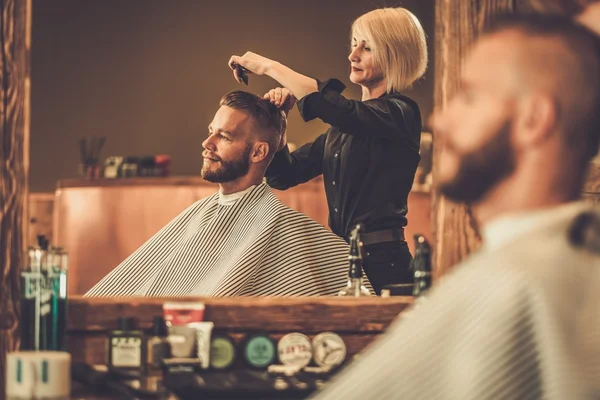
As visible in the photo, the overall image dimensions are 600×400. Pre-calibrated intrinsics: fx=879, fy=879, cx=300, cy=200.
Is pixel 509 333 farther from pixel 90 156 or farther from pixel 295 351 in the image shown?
pixel 90 156

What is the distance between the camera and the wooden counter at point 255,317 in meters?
2.06

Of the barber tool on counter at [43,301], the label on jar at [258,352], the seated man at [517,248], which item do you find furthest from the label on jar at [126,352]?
the seated man at [517,248]

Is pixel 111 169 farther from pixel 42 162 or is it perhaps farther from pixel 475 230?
pixel 475 230

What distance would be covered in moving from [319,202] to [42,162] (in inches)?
31.0

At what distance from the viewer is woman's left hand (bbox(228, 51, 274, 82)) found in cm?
250

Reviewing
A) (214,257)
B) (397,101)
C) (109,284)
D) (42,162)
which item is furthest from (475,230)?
(42,162)

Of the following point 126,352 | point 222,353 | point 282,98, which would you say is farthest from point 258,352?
point 282,98

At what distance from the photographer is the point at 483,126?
1360 millimetres

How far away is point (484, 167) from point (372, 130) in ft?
3.53

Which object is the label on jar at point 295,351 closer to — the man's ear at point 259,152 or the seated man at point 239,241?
the seated man at point 239,241

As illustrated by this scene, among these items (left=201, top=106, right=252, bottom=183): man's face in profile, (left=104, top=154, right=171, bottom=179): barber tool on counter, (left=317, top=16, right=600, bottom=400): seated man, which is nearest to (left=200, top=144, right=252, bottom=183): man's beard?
(left=201, top=106, right=252, bottom=183): man's face in profile

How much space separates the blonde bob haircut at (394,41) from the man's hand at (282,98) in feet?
0.83

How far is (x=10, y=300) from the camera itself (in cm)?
203

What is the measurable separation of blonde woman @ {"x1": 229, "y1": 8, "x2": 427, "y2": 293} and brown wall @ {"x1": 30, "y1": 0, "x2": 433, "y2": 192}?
0.14 feet
